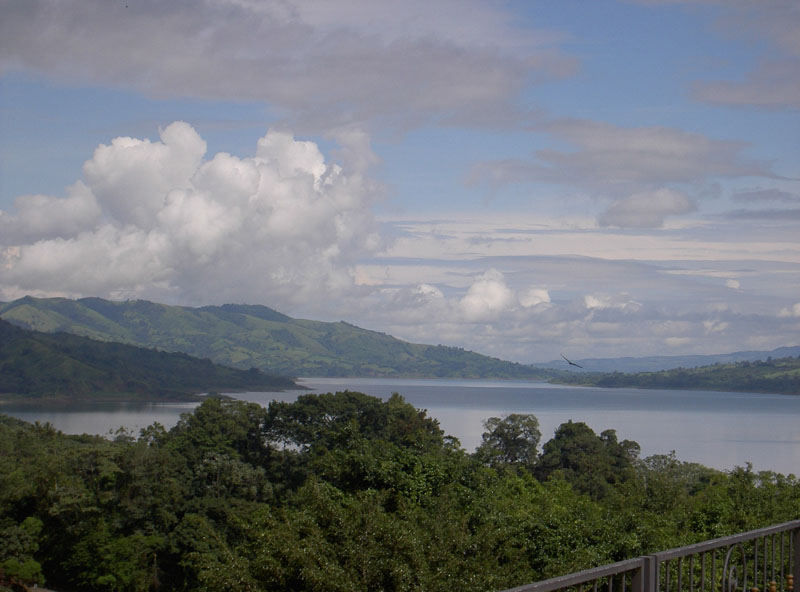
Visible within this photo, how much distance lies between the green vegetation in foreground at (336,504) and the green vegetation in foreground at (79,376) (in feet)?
301

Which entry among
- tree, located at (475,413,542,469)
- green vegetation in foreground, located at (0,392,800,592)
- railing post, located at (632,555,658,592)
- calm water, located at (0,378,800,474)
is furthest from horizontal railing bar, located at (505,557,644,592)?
calm water, located at (0,378,800,474)

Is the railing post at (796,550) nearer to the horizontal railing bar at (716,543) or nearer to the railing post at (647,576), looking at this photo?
the horizontal railing bar at (716,543)

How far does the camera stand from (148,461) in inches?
1569

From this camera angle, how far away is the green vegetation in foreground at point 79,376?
159 meters

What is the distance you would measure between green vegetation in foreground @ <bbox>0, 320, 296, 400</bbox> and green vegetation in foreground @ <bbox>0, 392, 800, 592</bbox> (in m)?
91.9

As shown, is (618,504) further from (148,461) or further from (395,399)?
(395,399)

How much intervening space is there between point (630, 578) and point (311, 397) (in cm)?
5074

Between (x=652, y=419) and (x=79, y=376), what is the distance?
114m

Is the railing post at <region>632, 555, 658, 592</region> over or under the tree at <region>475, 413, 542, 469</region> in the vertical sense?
over

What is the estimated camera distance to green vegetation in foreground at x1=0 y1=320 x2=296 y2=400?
6270 inches

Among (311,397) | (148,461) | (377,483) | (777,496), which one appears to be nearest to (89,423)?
(311,397)

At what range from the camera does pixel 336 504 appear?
18609 millimetres

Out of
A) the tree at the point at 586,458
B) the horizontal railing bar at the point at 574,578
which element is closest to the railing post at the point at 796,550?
the horizontal railing bar at the point at 574,578

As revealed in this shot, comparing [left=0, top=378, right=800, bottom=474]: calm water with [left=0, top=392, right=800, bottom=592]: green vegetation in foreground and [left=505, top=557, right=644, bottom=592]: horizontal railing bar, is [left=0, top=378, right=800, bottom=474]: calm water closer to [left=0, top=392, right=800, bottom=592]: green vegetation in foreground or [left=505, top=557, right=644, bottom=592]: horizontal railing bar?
[left=0, top=392, right=800, bottom=592]: green vegetation in foreground
